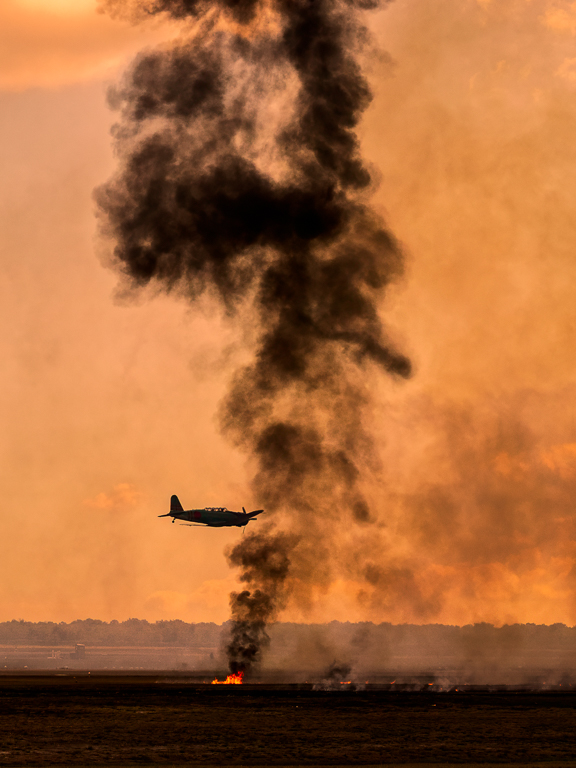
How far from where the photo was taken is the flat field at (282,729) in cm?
8056

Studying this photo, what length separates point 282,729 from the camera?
101750 mm

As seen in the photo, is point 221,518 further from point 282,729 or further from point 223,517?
point 282,729

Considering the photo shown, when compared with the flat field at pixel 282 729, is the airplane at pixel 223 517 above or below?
above

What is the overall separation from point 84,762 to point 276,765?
16394mm

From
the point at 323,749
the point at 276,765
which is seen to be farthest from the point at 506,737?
the point at 276,765

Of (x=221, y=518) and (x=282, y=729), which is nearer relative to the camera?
(x=282, y=729)

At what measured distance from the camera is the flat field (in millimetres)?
80562

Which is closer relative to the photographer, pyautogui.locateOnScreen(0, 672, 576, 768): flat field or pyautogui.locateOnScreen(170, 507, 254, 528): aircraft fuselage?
pyautogui.locateOnScreen(0, 672, 576, 768): flat field

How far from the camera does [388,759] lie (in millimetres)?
79875

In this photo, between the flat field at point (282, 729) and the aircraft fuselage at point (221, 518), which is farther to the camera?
the aircraft fuselage at point (221, 518)

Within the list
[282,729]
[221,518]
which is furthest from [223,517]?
[282,729]

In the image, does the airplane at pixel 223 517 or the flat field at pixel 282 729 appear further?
the airplane at pixel 223 517

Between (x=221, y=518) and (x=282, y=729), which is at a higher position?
(x=221, y=518)

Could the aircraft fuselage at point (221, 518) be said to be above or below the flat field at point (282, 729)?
above
